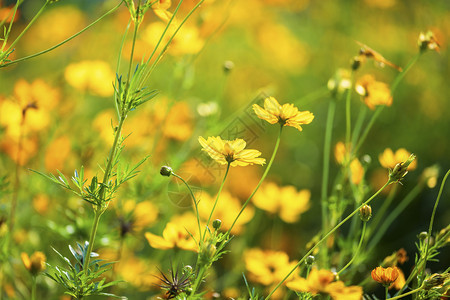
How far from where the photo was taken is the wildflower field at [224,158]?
573mm

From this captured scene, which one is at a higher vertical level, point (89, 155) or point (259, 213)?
point (89, 155)

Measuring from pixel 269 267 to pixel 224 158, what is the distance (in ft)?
1.14

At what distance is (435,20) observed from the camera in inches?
69.5

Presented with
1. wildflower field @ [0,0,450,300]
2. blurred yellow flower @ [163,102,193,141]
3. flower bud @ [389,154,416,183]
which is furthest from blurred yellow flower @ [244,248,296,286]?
blurred yellow flower @ [163,102,193,141]

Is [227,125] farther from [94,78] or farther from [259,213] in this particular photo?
[259,213]

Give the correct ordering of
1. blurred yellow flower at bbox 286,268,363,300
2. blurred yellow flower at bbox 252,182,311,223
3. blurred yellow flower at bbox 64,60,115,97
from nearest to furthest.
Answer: blurred yellow flower at bbox 286,268,363,300
blurred yellow flower at bbox 252,182,311,223
blurred yellow flower at bbox 64,60,115,97

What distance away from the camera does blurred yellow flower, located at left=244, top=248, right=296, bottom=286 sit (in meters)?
0.77

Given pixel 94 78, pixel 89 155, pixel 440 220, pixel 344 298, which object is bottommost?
pixel 440 220

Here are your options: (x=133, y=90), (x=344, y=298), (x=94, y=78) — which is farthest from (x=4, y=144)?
(x=344, y=298)

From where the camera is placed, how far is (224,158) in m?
0.56

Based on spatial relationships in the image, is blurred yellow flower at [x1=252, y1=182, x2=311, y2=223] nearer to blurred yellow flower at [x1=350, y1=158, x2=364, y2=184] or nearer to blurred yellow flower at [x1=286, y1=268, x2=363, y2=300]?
blurred yellow flower at [x1=350, y1=158, x2=364, y2=184]

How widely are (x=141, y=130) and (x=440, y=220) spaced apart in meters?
0.87

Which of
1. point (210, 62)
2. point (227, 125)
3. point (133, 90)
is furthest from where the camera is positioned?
point (210, 62)

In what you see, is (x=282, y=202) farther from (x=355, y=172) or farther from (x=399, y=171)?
(x=399, y=171)
